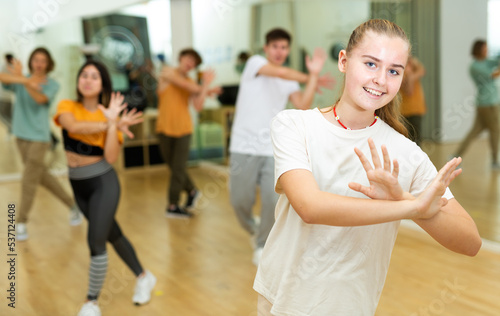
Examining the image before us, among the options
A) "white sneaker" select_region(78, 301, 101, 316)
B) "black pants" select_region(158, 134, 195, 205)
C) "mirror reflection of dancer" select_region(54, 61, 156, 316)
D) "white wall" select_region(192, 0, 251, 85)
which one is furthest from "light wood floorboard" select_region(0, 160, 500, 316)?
"white wall" select_region(192, 0, 251, 85)

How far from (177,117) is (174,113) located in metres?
0.05

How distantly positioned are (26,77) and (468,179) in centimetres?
345

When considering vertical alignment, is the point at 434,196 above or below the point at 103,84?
below

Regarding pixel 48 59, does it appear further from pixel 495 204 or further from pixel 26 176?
pixel 495 204

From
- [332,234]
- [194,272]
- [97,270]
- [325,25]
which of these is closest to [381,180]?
[332,234]

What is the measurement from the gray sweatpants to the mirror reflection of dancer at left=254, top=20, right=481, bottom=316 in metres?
1.77

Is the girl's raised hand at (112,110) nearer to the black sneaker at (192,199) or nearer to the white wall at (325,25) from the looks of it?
the black sneaker at (192,199)

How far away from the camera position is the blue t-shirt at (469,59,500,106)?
3512 mm

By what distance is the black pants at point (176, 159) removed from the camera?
4293mm

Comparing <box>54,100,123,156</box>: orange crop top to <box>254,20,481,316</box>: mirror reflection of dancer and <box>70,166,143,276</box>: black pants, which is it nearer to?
<box>70,166,143,276</box>: black pants

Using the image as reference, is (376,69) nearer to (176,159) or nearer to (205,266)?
(205,266)

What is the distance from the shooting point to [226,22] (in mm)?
6164

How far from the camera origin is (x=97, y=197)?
2.33 meters

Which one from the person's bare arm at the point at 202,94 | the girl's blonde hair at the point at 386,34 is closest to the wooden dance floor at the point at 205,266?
the person's bare arm at the point at 202,94
